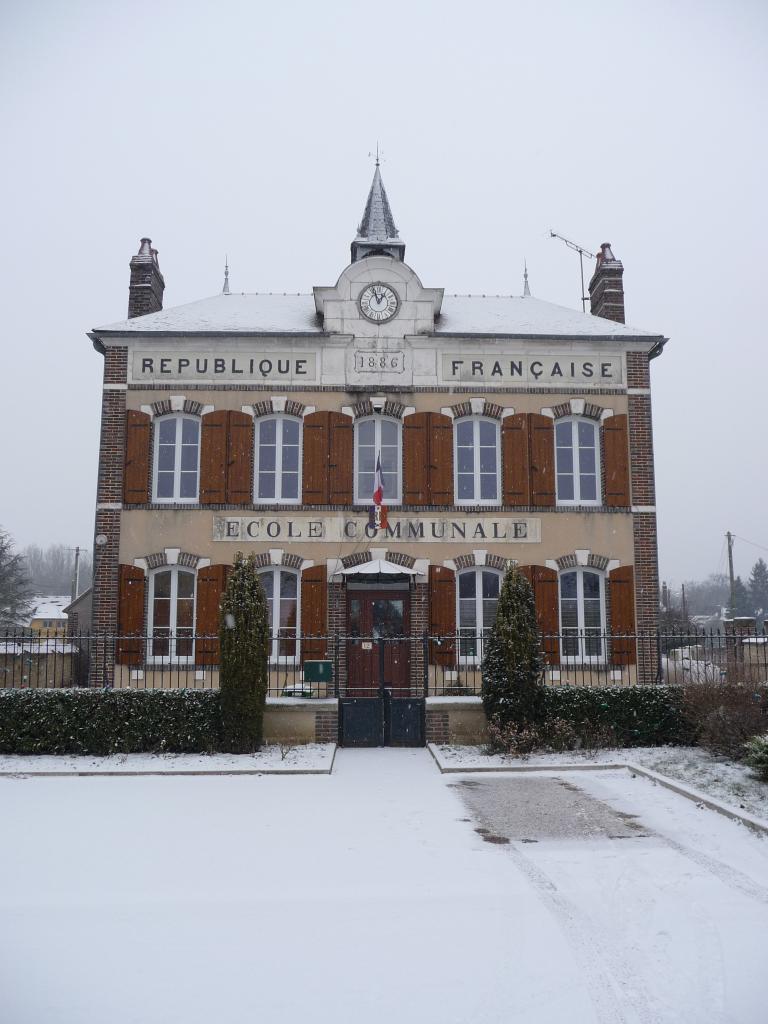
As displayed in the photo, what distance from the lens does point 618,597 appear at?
17.3 metres

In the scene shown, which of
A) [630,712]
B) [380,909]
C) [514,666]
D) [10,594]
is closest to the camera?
[380,909]

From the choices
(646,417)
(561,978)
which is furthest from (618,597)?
(561,978)

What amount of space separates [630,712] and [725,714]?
5.84 ft

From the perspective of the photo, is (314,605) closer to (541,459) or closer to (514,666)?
(514,666)

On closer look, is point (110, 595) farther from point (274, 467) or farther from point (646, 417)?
point (646, 417)

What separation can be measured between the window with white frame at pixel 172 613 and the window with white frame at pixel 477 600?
550cm

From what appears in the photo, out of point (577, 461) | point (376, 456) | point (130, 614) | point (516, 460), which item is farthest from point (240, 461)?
point (577, 461)

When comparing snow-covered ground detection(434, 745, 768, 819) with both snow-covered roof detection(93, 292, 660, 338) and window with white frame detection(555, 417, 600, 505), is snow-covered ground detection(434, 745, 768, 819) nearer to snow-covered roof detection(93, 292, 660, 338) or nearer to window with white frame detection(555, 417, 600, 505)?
window with white frame detection(555, 417, 600, 505)

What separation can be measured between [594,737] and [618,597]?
473 centimetres

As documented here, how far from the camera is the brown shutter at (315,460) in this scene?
57.2ft

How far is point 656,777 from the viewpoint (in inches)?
431

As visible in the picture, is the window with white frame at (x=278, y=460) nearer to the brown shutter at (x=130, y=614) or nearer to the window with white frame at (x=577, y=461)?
the brown shutter at (x=130, y=614)

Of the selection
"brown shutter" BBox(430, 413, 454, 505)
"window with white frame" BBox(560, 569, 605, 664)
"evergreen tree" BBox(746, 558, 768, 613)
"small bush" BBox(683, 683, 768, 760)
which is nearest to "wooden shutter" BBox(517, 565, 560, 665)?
"window with white frame" BBox(560, 569, 605, 664)

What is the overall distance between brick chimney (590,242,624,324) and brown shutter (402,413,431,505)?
5660 millimetres
